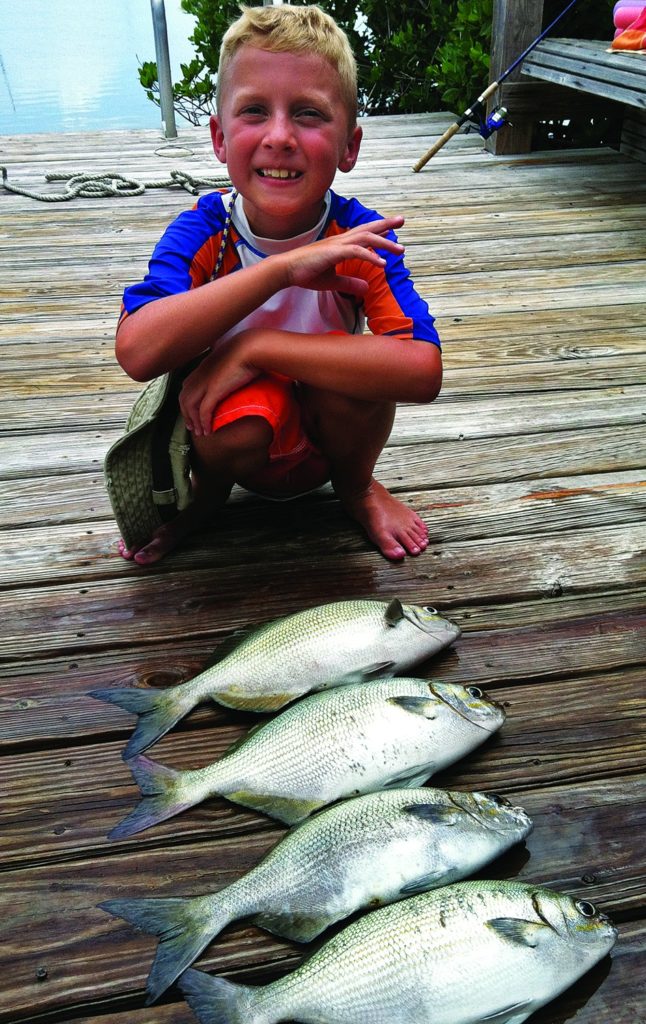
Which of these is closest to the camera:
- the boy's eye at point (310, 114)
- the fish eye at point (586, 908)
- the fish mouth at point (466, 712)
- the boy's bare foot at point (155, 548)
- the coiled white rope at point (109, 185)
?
the fish eye at point (586, 908)

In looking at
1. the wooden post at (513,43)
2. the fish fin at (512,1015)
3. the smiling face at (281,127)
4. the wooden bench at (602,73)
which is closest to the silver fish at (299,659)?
the fish fin at (512,1015)

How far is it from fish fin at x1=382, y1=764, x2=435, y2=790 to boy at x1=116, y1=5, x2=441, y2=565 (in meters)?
0.81

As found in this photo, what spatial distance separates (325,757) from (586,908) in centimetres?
50

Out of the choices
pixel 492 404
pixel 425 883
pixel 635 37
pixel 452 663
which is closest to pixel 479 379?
pixel 492 404

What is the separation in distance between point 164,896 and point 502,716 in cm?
71

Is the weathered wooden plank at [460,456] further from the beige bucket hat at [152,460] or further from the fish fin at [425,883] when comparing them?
the fish fin at [425,883]

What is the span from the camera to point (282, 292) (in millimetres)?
2340

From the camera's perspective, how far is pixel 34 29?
1653cm

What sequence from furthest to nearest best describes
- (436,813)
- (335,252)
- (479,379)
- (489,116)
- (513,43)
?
(489,116), (513,43), (479,379), (335,252), (436,813)

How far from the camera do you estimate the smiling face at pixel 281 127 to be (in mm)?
2078

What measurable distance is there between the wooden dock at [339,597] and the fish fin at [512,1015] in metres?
0.07

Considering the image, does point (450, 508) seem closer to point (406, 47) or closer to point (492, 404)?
point (492, 404)

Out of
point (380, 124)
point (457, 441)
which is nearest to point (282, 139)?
point (457, 441)

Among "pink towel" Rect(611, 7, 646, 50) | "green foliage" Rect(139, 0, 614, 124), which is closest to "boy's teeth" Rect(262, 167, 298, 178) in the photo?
"pink towel" Rect(611, 7, 646, 50)
